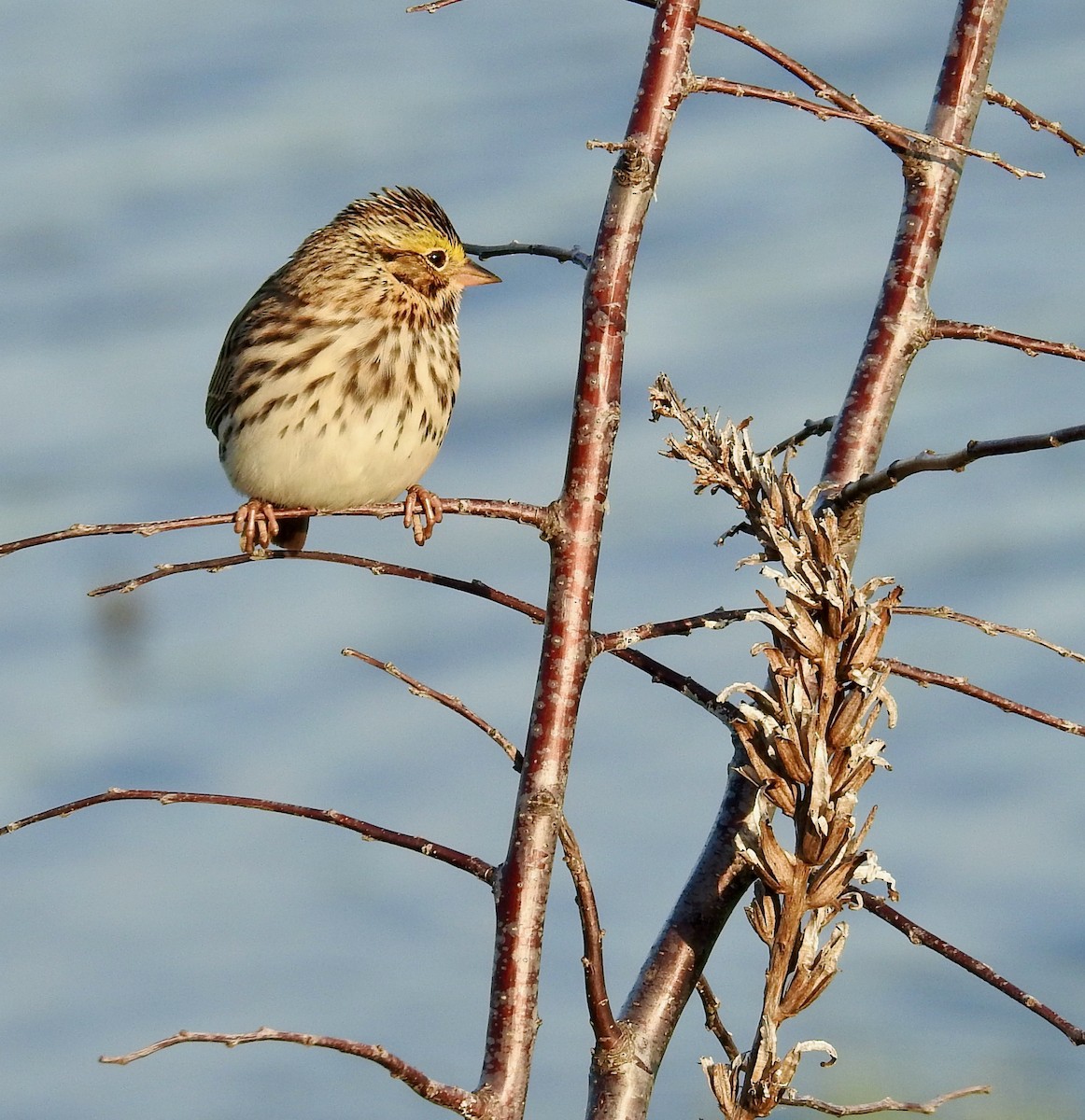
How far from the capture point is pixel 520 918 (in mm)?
2367

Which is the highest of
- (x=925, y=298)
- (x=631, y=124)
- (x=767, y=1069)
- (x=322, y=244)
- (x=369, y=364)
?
(x=322, y=244)

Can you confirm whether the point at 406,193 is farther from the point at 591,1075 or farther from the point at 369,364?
the point at 591,1075

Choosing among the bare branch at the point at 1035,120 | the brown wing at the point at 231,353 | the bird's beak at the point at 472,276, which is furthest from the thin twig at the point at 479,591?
the bird's beak at the point at 472,276

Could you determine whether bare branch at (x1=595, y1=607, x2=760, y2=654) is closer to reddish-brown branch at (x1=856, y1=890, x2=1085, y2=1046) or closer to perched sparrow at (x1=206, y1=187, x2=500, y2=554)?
reddish-brown branch at (x1=856, y1=890, x2=1085, y2=1046)

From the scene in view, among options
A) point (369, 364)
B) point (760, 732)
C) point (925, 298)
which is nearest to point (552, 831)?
point (760, 732)

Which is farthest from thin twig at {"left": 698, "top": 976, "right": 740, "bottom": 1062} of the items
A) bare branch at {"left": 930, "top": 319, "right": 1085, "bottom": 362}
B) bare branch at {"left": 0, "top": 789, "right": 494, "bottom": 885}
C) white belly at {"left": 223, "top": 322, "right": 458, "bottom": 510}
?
white belly at {"left": 223, "top": 322, "right": 458, "bottom": 510}

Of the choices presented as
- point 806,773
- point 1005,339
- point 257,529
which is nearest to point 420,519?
point 257,529

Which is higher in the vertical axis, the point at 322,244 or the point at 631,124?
the point at 322,244

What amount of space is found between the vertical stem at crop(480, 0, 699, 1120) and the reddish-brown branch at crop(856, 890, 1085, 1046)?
22.6 inches

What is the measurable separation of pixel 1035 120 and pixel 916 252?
0.34 metres

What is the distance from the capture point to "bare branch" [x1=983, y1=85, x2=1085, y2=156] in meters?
3.32

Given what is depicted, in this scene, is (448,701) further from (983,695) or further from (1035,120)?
(1035,120)

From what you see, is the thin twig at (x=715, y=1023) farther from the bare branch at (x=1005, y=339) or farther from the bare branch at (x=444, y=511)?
the bare branch at (x=1005, y=339)

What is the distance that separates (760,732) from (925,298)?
1.56m
